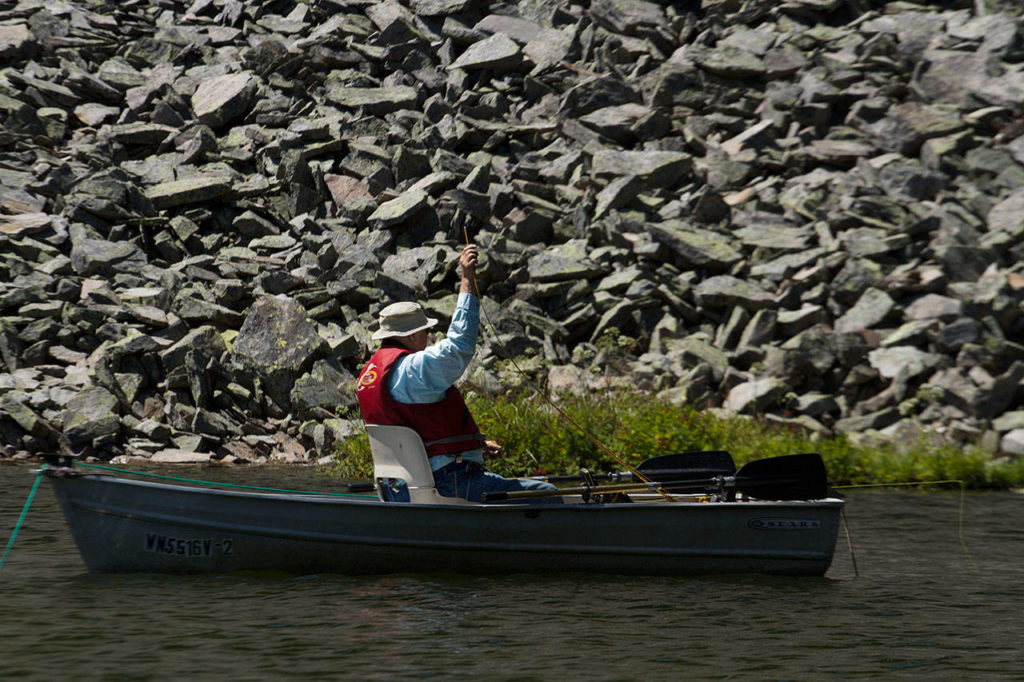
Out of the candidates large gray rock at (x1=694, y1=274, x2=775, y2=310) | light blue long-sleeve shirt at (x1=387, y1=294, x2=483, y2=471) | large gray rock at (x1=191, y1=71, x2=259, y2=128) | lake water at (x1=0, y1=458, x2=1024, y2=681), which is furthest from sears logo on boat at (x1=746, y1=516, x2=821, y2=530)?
large gray rock at (x1=191, y1=71, x2=259, y2=128)

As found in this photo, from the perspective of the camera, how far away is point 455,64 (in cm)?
2655

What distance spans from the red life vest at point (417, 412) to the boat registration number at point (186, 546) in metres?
1.63

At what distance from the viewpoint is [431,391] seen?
28.9ft

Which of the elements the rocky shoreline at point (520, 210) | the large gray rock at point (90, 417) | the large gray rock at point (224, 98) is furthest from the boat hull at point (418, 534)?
the large gray rock at point (224, 98)

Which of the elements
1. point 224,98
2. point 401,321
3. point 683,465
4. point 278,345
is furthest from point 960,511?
point 224,98

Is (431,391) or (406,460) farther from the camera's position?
(406,460)

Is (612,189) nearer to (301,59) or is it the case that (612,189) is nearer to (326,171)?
(326,171)

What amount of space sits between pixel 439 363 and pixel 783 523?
138 inches

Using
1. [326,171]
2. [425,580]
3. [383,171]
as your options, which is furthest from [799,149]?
[425,580]

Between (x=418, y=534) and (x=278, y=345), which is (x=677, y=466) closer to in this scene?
(x=418, y=534)

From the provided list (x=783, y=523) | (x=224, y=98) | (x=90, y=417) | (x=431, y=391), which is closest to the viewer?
(x=431, y=391)

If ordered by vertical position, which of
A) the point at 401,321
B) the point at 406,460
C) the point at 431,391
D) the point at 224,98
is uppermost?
the point at 224,98

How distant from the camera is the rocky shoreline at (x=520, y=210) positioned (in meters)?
16.8

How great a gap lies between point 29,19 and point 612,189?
63.6 feet
